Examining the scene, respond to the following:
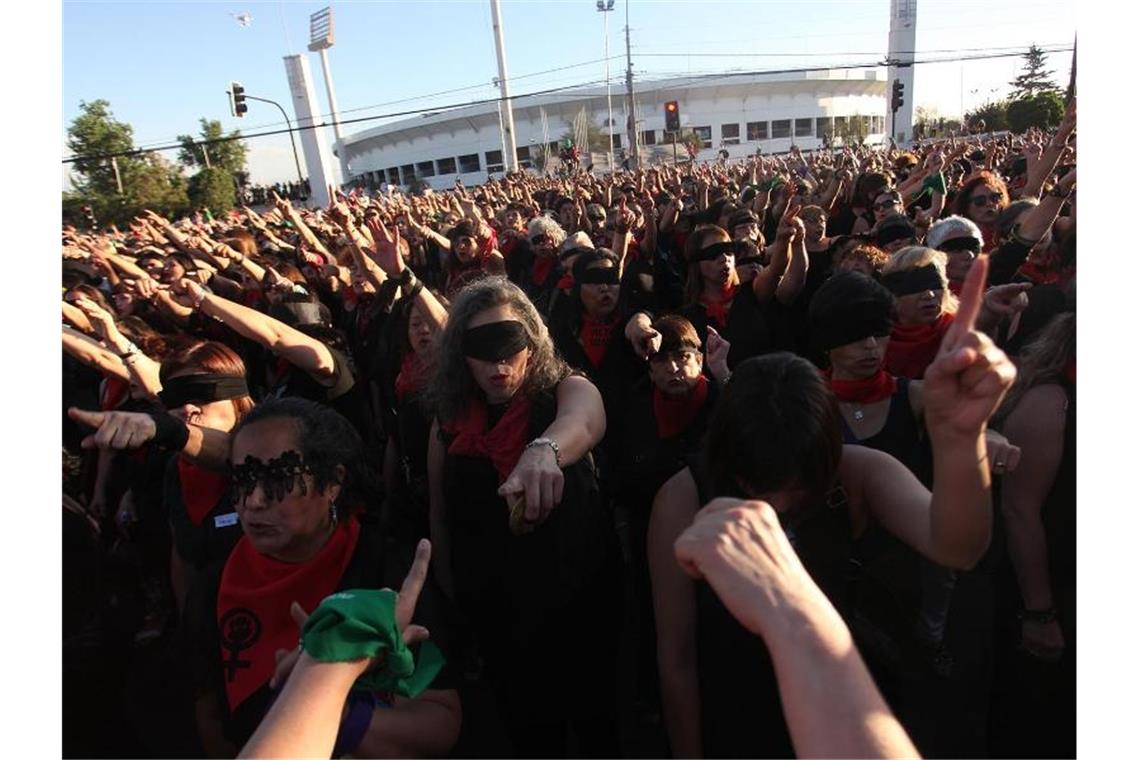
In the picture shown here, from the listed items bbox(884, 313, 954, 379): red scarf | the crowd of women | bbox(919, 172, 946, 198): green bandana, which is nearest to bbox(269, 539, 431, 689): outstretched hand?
the crowd of women

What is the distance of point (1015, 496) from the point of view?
2021mm

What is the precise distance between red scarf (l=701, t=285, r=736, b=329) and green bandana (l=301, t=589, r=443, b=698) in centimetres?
296

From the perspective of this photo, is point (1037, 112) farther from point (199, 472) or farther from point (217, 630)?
point (217, 630)

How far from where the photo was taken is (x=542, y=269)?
6.00 m

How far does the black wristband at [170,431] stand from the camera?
75.8 inches

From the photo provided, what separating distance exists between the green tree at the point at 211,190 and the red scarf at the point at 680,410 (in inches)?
1436

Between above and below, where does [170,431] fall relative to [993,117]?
below

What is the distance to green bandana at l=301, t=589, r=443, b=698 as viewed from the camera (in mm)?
1005

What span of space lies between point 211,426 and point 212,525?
40cm

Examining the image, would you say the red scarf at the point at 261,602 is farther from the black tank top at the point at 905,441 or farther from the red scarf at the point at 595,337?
Answer: the red scarf at the point at 595,337

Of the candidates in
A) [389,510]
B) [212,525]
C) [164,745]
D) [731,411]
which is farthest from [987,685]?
[164,745]

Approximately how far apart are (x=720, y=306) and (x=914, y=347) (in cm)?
130

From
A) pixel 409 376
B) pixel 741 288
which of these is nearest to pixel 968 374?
pixel 409 376

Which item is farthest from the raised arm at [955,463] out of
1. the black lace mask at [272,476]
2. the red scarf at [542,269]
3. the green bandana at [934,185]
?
the green bandana at [934,185]
